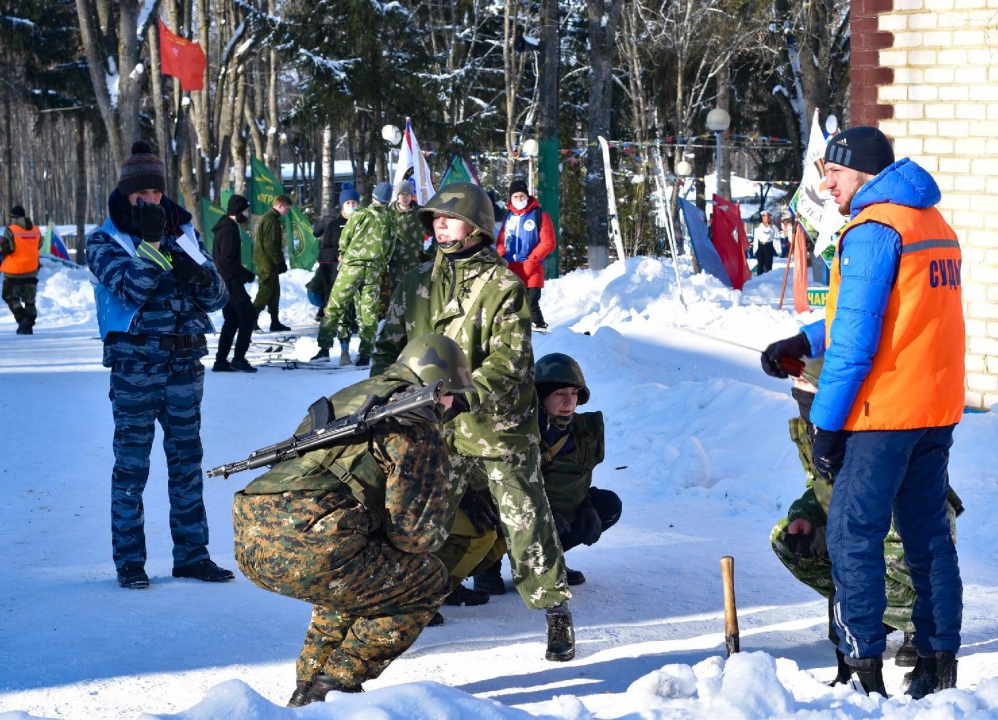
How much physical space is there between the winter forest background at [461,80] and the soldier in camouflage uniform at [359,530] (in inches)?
729

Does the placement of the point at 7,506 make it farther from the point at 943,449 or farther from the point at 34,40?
the point at 34,40

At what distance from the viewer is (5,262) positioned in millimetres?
15742

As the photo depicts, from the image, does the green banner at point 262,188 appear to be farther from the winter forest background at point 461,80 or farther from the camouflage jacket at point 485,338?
the camouflage jacket at point 485,338

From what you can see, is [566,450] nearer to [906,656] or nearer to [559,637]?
[559,637]

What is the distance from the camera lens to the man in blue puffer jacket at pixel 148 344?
5125mm

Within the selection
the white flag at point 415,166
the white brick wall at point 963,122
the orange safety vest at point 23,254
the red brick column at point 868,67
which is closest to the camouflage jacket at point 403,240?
the red brick column at point 868,67

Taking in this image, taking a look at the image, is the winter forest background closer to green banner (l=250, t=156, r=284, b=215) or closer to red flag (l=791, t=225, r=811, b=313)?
green banner (l=250, t=156, r=284, b=215)

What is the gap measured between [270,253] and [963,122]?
26.2 feet

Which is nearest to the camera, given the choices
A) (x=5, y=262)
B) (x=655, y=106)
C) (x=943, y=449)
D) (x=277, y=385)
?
(x=943, y=449)

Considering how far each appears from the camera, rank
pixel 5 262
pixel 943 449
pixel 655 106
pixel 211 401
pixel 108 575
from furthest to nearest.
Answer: pixel 655 106 → pixel 5 262 → pixel 211 401 → pixel 108 575 → pixel 943 449

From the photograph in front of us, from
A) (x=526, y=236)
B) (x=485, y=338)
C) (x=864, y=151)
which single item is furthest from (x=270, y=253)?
(x=864, y=151)

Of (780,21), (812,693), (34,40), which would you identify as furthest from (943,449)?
(34,40)

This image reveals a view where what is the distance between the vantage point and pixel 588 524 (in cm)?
523

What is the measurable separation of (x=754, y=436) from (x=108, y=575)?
4.21 m
